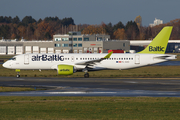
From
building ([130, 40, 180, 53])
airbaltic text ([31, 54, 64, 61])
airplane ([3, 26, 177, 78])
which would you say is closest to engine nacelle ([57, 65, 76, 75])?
airplane ([3, 26, 177, 78])

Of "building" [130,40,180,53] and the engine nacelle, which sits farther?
"building" [130,40,180,53]

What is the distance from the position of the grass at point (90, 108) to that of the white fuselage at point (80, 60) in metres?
19.0

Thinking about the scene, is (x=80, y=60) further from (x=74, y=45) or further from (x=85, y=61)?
(x=74, y=45)

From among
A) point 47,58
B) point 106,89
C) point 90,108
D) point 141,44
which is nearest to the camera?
point 90,108

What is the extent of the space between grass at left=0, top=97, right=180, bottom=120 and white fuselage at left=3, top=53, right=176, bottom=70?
19.0m

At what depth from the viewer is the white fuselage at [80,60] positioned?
131 feet

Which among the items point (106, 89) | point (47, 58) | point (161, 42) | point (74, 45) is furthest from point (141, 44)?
point (106, 89)

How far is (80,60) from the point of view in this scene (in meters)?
40.5

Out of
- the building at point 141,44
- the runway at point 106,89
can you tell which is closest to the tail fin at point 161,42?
the runway at point 106,89

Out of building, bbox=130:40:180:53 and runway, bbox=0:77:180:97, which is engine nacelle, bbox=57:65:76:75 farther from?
building, bbox=130:40:180:53

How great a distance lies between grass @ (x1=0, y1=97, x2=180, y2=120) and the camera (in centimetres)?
1487

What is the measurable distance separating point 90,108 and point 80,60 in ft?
77.0

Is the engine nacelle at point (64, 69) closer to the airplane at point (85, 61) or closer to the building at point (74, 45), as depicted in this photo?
the airplane at point (85, 61)

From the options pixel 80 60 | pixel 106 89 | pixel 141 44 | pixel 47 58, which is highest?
pixel 141 44
